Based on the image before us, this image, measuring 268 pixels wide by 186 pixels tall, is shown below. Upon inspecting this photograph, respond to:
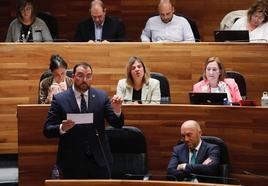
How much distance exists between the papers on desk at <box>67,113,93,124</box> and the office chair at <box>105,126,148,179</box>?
1.47 feet

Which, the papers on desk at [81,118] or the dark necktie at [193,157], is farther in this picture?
the dark necktie at [193,157]

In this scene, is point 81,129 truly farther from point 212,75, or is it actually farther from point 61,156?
point 212,75

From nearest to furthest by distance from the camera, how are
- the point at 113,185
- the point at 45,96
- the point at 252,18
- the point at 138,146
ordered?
1. the point at 113,185
2. the point at 138,146
3. the point at 45,96
4. the point at 252,18

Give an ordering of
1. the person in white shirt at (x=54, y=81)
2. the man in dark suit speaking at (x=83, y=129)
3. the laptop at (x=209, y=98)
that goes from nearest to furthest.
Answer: the man in dark suit speaking at (x=83, y=129)
the laptop at (x=209, y=98)
the person in white shirt at (x=54, y=81)

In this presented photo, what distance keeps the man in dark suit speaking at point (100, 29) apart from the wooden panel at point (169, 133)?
1.32 metres

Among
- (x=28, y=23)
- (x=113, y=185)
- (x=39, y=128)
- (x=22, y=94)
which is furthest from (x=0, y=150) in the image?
(x=113, y=185)

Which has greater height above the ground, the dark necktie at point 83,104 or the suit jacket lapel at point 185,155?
the dark necktie at point 83,104

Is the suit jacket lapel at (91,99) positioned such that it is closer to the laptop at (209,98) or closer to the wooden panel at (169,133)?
the wooden panel at (169,133)

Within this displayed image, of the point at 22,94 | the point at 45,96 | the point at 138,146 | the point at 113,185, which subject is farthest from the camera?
the point at 22,94

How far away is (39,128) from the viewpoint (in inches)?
170

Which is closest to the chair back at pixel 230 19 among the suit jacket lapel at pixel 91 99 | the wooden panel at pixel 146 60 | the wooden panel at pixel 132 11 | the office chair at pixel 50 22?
the wooden panel at pixel 132 11

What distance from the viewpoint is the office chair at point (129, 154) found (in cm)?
420

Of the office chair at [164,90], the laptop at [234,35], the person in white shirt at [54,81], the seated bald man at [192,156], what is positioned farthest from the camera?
the laptop at [234,35]

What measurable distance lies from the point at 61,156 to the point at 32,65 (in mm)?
1293
